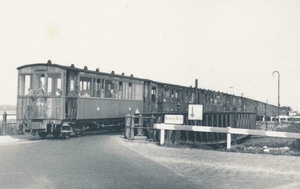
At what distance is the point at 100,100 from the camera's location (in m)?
18.8

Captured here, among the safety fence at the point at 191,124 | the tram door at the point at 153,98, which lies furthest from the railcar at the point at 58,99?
the tram door at the point at 153,98

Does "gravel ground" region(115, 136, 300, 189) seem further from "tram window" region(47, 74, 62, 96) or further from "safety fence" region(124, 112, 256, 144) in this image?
"tram window" region(47, 74, 62, 96)

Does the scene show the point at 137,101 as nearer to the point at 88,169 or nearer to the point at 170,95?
the point at 170,95

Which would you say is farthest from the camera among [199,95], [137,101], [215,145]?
[199,95]

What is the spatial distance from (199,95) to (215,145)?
27.3 ft

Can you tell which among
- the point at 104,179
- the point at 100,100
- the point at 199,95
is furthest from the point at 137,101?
the point at 104,179

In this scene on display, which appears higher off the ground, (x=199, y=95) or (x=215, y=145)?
(x=199, y=95)

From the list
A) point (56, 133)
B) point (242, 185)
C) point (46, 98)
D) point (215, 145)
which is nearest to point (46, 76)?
point (46, 98)

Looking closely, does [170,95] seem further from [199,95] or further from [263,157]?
[263,157]

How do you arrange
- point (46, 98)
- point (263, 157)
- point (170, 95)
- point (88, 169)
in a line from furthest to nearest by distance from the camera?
point (170, 95) → point (46, 98) → point (263, 157) → point (88, 169)

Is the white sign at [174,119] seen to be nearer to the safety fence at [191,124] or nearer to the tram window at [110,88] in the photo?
the safety fence at [191,124]

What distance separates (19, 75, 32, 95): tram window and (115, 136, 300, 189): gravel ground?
669 cm

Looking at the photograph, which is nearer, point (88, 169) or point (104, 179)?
point (104, 179)

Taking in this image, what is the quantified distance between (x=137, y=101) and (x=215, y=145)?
6.69 m
